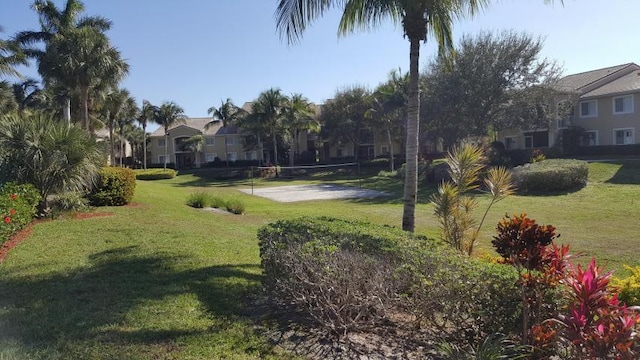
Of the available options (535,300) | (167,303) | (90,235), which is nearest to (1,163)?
(90,235)

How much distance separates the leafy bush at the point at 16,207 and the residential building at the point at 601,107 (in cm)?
3567

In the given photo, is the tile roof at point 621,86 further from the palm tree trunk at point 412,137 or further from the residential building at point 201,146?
the residential building at point 201,146

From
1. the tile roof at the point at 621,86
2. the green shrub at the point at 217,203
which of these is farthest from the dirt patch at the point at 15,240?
the tile roof at the point at 621,86

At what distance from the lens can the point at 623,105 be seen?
3747 cm

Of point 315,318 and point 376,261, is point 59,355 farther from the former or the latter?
point 376,261

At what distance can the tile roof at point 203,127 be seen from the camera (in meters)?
64.4

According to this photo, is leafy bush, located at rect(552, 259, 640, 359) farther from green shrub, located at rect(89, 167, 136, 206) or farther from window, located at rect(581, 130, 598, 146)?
window, located at rect(581, 130, 598, 146)

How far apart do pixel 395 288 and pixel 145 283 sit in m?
3.56

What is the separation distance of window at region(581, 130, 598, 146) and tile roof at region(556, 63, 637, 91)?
4.10 meters

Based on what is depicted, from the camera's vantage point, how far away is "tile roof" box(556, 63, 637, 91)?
41375 millimetres

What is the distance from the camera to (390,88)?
4350 centimetres

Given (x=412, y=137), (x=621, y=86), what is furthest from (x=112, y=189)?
(x=621, y=86)

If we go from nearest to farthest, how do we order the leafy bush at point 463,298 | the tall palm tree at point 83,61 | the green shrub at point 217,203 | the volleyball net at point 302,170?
the leafy bush at point 463,298, the green shrub at point 217,203, the tall palm tree at point 83,61, the volleyball net at point 302,170

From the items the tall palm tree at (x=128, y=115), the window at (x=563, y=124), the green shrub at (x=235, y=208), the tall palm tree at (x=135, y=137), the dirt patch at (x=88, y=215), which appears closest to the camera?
the dirt patch at (x=88, y=215)
